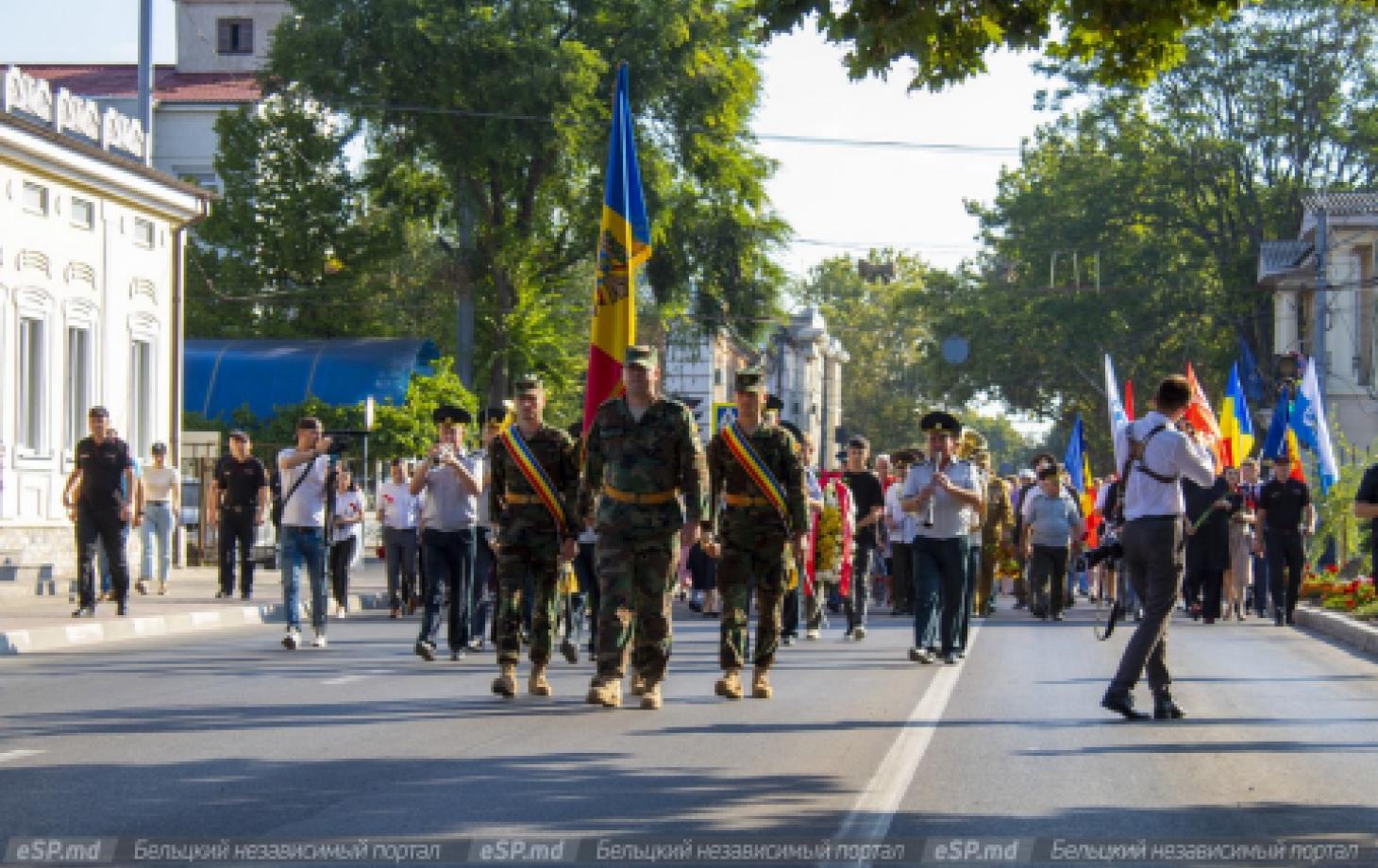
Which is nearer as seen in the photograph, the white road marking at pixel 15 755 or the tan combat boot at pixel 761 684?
the white road marking at pixel 15 755

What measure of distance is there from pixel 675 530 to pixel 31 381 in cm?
1949

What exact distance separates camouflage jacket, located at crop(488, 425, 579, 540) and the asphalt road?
107 cm

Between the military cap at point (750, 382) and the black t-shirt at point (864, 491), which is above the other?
the military cap at point (750, 382)

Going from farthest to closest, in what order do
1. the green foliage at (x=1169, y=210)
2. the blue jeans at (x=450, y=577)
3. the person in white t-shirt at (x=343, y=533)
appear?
the green foliage at (x=1169, y=210), the person in white t-shirt at (x=343, y=533), the blue jeans at (x=450, y=577)

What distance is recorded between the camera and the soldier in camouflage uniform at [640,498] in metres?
12.1

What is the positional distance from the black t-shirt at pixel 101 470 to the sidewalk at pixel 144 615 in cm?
113

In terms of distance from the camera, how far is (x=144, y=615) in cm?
2144

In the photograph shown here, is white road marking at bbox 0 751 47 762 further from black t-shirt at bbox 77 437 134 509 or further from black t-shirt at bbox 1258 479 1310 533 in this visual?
black t-shirt at bbox 1258 479 1310 533

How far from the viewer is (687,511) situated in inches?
479

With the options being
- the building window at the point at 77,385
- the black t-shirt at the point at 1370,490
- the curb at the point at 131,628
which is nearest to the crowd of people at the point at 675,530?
the curb at the point at 131,628

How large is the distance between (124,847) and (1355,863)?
4.25 m

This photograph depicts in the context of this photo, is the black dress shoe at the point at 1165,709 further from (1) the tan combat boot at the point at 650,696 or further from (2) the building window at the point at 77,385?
(2) the building window at the point at 77,385

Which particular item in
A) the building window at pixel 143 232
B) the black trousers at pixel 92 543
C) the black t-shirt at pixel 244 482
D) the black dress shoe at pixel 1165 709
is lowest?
the black dress shoe at pixel 1165 709

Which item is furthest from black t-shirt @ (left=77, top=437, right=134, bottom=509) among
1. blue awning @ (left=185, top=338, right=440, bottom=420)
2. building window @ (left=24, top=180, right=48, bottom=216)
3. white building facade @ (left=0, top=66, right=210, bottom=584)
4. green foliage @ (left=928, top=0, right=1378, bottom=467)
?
green foliage @ (left=928, top=0, right=1378, bottom=467)
